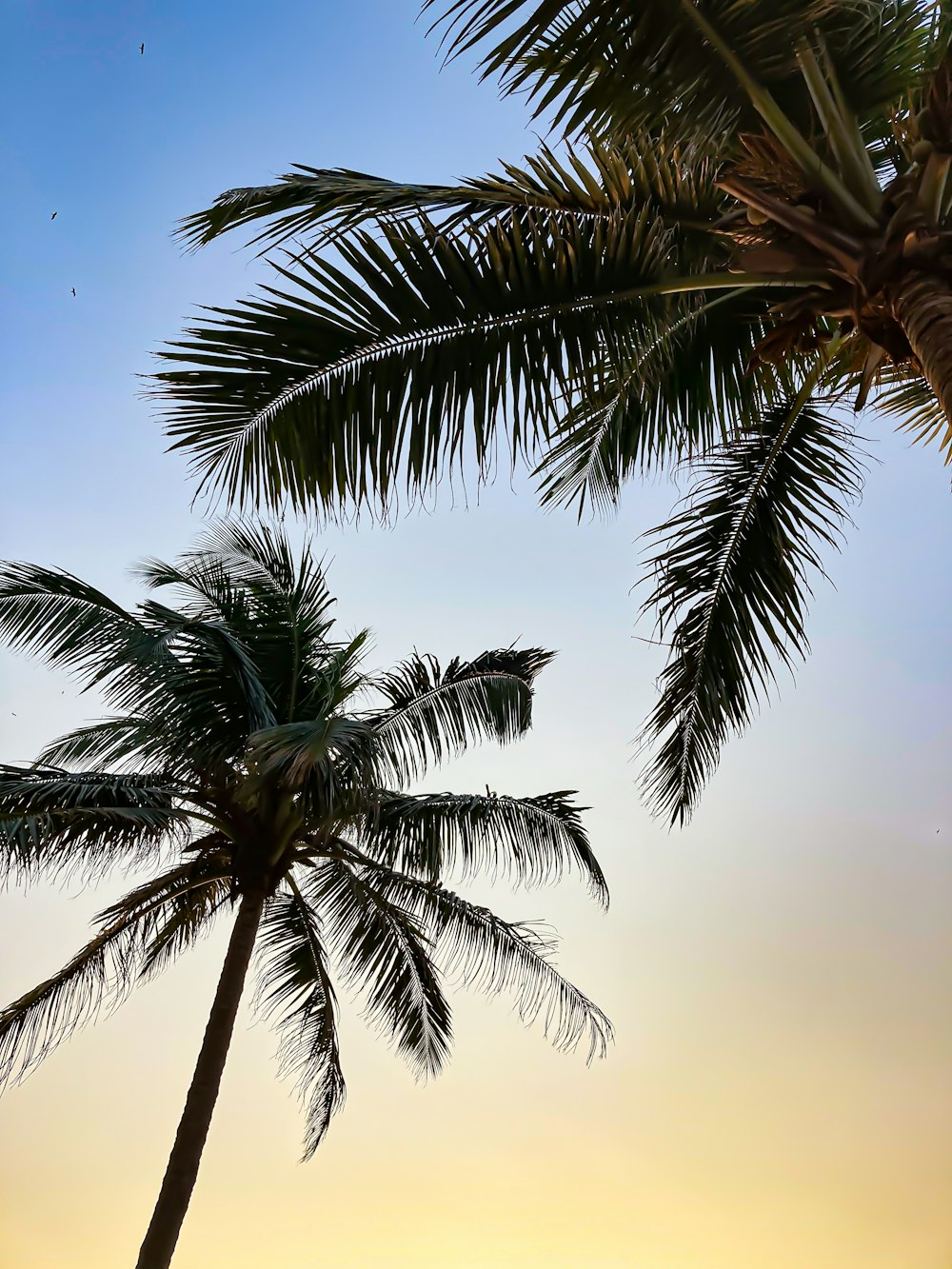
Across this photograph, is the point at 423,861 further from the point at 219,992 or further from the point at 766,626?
the point at 766,626

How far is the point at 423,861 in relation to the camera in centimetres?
945

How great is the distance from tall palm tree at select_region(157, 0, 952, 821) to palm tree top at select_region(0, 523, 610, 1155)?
387 centimetres

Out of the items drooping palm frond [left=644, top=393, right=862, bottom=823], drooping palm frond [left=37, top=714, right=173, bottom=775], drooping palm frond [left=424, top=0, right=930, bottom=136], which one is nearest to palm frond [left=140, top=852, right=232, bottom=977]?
drooping palm frond [left=37, top=714, right=173, bottom=775]

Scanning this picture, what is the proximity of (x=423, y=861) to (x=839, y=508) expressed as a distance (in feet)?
19.0

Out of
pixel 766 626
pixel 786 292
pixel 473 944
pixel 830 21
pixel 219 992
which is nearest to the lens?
pixel 830 21

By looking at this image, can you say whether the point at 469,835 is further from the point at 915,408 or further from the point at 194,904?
the point at 915,408

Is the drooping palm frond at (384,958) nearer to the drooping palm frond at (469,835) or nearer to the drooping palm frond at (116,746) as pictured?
the drooping palm frond at (469,835)

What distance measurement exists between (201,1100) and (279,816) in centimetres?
236

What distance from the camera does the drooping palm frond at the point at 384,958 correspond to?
9.88m

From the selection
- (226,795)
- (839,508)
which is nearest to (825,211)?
(839,508)

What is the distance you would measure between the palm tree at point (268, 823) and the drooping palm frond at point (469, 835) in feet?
0.07

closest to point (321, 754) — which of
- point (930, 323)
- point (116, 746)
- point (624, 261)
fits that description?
point (116, 746)

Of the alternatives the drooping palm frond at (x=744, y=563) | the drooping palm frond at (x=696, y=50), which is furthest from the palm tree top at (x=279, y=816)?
the drooping palm frond at (x=696, y=50)

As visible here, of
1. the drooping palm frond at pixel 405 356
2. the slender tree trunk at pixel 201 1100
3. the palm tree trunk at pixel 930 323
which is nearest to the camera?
the palm tree trunk at pixel 930 323
